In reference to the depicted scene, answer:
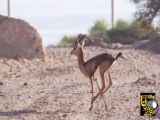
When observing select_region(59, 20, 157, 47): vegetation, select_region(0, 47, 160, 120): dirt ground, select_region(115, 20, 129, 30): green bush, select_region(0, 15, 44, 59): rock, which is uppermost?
select_region(115, 20, 129, 30): green bush

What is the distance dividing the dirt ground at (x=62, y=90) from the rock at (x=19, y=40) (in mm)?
569

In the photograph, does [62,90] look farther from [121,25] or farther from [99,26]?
[99,26]

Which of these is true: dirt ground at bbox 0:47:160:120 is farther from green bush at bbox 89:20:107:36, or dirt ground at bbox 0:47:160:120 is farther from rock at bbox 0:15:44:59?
green bush at bbox 89:20:107:36

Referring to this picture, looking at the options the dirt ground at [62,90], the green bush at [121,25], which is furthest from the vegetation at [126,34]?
the dirt ground at [62,90]

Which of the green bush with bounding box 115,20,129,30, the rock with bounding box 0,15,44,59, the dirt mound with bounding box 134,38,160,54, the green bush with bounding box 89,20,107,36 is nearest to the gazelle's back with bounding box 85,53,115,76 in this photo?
the rock with bounding box 0,15,44,59

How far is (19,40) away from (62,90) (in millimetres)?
9302

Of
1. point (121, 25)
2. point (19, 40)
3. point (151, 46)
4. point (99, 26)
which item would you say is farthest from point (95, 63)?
point (99, 26)

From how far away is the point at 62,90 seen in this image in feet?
61.1

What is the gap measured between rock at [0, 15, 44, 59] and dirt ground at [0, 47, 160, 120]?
0.57 m

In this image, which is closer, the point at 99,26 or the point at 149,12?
the point at 149,12

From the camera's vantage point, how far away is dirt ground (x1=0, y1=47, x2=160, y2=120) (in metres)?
14.6

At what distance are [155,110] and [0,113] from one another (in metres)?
3.68

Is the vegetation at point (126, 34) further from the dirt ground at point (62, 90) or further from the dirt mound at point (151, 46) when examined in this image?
the dirt ground at point (62, 90)

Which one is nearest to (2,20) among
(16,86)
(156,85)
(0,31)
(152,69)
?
(0,31)
